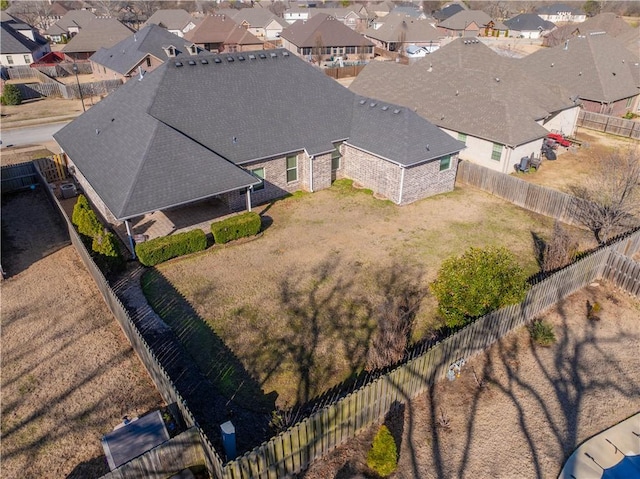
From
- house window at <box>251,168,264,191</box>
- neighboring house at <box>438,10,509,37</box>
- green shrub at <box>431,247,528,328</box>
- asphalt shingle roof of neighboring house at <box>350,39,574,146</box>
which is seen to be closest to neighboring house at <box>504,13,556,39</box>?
neighboring house at <box>438,10,509,37</box>

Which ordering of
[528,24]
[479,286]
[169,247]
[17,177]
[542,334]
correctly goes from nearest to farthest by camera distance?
[479,286]
[542,334]
[169,247]
[17,177]
[528,24]

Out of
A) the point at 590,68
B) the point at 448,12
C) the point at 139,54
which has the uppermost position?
the point at 590,68

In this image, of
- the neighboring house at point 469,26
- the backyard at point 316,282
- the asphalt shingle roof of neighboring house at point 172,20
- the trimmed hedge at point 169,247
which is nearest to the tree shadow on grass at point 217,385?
the backyard at point 316,282

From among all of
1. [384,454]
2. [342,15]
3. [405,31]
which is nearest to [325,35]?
[405,31]

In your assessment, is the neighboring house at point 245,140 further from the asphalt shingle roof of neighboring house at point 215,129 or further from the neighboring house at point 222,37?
the neighboring house at point 222,37

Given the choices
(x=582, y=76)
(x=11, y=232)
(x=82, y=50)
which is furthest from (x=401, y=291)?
(x=82, y=50)

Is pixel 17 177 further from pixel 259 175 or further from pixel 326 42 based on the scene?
pixel 326 42

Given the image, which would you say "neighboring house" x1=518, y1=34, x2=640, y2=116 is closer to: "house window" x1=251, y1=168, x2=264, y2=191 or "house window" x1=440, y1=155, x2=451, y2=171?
"house window" x1=440, y1=155, x2=451, y2=171
